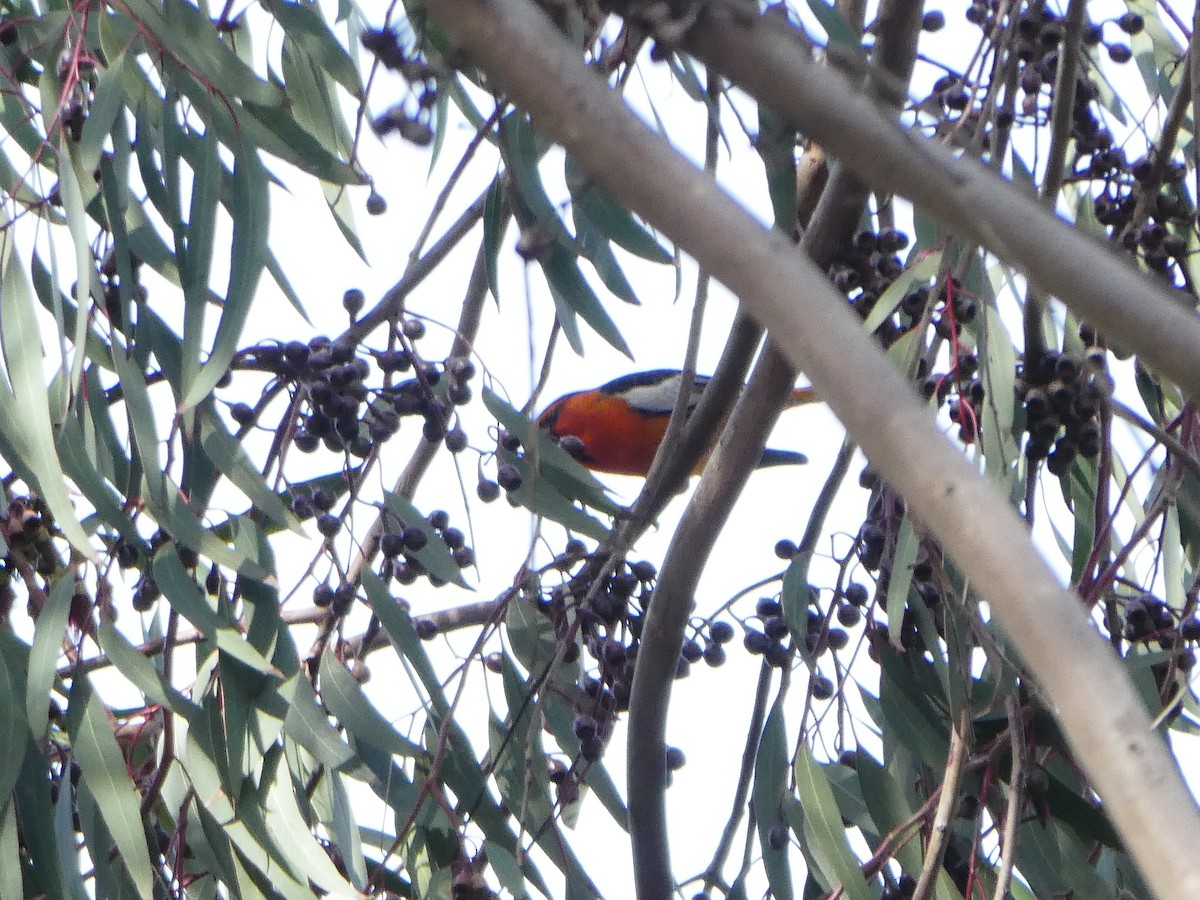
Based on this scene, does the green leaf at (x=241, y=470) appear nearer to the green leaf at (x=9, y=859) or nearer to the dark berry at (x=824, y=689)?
the green leaf at (x=9, y=859)

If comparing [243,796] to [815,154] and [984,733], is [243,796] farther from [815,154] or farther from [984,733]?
[815,154]

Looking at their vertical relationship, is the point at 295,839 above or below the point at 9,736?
below

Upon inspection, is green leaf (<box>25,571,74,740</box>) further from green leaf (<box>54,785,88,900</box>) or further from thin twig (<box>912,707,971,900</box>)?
thin twig (<box>912,707,971,900</box>)

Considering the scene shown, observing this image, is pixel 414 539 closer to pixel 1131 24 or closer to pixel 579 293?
pixel 579 293

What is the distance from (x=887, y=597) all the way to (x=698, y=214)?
126cm

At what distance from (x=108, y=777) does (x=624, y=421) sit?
3484 millimetres

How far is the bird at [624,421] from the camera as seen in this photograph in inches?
209

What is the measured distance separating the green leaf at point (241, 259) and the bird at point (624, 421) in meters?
3.19

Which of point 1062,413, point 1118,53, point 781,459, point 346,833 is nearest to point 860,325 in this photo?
point 1062,413

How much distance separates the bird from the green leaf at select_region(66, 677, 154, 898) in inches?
130

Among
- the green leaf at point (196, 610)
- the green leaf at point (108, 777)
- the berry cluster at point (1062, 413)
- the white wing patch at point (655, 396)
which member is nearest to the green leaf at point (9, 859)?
the green leaf at point (108, 777)

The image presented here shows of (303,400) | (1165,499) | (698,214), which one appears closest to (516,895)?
(303,400)

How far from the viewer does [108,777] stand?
2.00 m

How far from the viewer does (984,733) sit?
2061 millimetres
